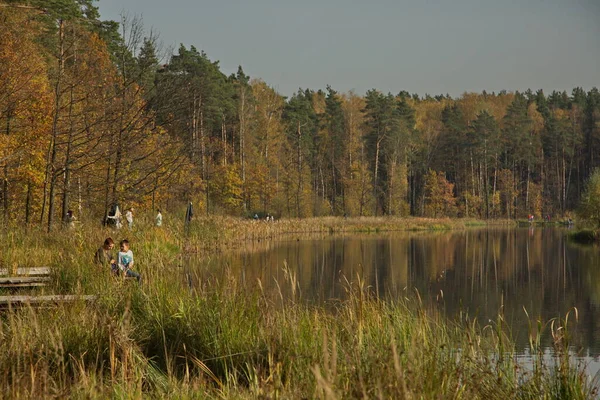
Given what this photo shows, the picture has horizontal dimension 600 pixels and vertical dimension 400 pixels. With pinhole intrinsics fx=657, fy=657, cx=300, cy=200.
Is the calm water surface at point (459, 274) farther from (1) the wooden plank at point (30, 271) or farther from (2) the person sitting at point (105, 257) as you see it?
(1) the wooden plank at point (30, 271)

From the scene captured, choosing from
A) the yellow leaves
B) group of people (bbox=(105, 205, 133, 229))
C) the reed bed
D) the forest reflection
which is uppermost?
the yellow leaves

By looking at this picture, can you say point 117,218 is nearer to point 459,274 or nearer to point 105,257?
point 105,257

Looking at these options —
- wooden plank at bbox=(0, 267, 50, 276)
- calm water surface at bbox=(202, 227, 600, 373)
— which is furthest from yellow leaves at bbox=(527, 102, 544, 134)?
wooden plank at bbox=(0, 267, 50, 276)

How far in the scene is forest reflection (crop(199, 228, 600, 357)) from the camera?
594 inches

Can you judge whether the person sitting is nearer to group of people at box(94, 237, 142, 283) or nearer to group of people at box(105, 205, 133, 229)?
group of people at box(94, 237, 142, 283)

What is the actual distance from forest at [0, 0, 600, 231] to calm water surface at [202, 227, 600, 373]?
560 cm

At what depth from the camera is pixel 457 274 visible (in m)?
23.3

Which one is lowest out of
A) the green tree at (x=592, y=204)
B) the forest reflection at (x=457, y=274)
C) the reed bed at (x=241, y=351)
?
the forest reflection at (x=457, y=274)

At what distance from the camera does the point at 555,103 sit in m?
102

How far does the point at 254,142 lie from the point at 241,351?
57.9 meters

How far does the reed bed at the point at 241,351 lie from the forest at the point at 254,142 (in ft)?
34.4

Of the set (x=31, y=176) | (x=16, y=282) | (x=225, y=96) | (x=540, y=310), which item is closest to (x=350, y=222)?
(x=225, y=96)

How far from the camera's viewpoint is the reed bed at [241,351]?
4406 millimetres

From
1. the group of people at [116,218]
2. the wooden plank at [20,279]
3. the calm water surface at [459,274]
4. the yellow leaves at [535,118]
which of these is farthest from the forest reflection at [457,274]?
the yellow leaves at [535,118]
